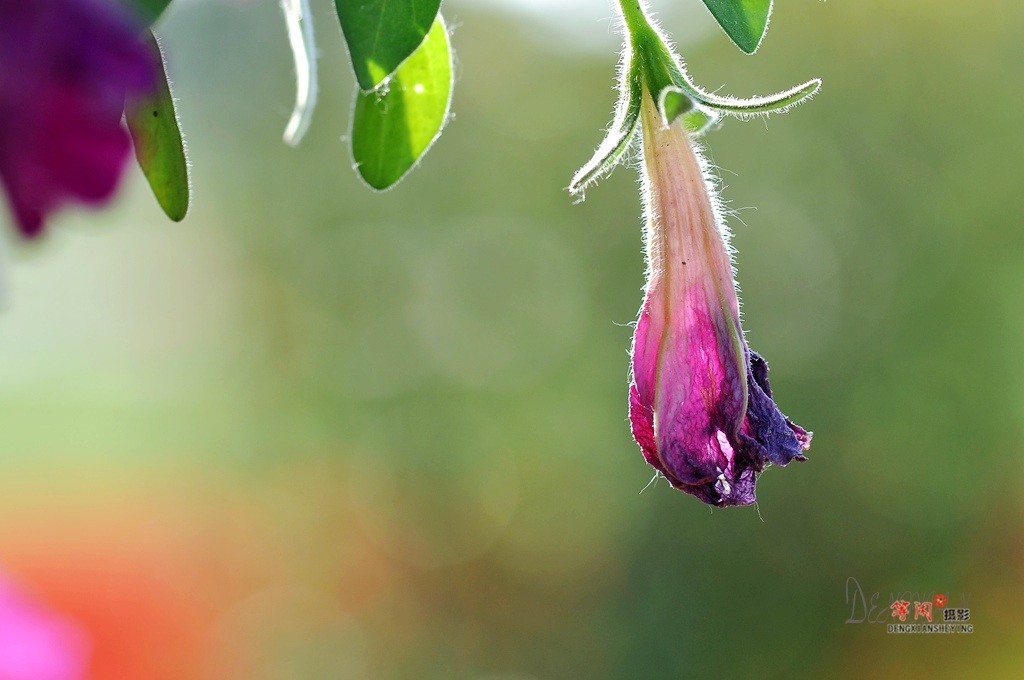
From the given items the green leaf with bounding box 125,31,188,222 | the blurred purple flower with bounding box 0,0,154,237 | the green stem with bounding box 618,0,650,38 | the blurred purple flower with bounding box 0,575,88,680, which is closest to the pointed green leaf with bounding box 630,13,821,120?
the green stem with bounding box 618,0,650,38

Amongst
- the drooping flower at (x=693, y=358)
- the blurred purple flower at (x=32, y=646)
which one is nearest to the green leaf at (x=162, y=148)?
the drooping flower at (x=693, y=358)

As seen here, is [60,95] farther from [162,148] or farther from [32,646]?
[32,646]

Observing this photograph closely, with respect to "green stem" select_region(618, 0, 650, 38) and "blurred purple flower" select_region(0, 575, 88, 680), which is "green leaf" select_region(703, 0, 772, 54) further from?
"blurred purple flower" select_region(0, 575, 88, 680)

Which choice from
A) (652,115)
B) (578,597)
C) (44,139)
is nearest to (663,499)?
(578,597)

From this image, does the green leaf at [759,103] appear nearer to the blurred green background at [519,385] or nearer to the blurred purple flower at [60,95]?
the blurred purple flower at [60,95]

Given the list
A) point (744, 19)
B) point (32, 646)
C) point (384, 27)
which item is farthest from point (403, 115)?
point (32, 646)
